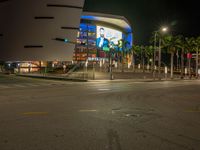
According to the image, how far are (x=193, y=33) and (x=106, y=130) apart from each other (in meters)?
107

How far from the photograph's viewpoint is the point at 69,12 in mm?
122875

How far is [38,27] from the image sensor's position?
122 meters

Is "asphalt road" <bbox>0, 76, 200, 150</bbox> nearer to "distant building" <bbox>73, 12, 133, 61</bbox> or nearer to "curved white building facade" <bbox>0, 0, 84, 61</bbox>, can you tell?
"curved white building facade" <bbox>0, 0, 84, 61</bbox>

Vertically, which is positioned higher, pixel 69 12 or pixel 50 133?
pixel 69 12

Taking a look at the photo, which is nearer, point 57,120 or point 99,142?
point 99,142

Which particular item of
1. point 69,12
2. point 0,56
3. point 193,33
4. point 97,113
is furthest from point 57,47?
point 97,113

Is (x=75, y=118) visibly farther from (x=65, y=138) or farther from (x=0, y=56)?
(x=0, y=56)

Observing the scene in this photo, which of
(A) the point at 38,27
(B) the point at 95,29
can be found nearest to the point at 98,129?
(A) the point at 38,27

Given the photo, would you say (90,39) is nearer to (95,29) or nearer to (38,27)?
(95,29)

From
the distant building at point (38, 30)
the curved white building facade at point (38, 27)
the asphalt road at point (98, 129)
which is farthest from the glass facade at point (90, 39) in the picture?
the asphalt road at point (98, 129)

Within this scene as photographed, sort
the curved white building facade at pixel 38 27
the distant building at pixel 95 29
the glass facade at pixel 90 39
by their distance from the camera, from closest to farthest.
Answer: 1. the curved white building facade at pixel 38 27
2. the glass facade at pixel 90 39
3. the distant building at pixel 95 29

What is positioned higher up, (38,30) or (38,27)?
(38,27)

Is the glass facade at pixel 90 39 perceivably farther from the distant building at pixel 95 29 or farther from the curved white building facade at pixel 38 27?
the curved white building facade at pixel 38 27

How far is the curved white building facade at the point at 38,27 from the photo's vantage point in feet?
395
